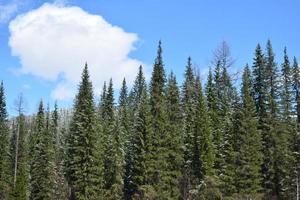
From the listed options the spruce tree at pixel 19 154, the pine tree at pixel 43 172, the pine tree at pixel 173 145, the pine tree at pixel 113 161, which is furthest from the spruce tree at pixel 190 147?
the spruce tree at pixel 19 154

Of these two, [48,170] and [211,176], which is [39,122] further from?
[211,176]

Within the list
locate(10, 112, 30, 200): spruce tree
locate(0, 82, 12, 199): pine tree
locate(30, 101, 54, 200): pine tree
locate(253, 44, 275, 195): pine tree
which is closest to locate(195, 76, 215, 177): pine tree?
locate(253, 44, 275, 195): pine tree

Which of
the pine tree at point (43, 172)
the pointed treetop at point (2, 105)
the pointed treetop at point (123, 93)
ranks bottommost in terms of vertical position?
the pine tree at point (43, 172)

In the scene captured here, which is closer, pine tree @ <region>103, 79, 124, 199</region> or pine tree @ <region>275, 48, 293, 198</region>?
pine tree @ <region>275, 48, 293, 198</region>

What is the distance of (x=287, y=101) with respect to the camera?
206 feet

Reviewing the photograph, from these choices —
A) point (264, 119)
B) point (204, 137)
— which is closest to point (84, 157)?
point (204, 137)

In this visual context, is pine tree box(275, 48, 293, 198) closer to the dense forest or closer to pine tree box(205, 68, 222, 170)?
the dense forest

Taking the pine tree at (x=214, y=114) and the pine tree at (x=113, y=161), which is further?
the pine tree at (x=113, y=161)

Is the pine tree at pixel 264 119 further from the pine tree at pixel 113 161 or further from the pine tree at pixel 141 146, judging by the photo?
the pine tree at pixel 113 161

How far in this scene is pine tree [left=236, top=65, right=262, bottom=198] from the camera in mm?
51375

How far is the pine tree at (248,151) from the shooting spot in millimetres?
51375

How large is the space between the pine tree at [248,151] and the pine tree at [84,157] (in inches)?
688

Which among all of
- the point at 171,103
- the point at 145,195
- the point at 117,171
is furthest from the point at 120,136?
the point at 145,195

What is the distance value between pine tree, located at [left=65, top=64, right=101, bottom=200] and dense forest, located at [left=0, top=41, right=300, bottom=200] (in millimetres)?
124
